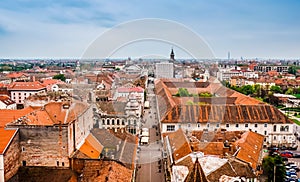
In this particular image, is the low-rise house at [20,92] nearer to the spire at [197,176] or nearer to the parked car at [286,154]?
the parked car at [286,154]

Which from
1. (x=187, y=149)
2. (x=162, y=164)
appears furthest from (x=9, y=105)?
(x=187, y=149)

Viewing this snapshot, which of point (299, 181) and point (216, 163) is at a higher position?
point (216, 163)

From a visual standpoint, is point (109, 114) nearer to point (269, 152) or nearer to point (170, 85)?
point (269, 152)

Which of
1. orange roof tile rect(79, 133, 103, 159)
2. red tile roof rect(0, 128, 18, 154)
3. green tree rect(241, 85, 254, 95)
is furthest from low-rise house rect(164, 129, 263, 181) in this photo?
green tree rect(241, 85, 254, 95)

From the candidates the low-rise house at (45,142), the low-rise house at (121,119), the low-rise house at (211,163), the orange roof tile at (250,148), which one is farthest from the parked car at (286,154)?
the low-rise house at (45,142)

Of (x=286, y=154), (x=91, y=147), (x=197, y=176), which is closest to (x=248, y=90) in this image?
(x=286, y=154)

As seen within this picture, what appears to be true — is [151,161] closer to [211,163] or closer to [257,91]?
[211,163]
